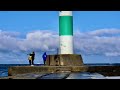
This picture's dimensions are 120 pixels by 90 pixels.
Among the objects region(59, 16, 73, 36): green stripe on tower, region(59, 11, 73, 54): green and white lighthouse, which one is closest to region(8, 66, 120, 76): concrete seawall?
region(59, 11, 73, 54): green and white lighthouse

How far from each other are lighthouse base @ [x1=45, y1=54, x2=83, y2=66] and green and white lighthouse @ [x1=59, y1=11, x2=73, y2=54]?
58 cm

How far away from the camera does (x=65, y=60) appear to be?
20.9m

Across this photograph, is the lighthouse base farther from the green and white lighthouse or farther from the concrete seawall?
the concrete seawall

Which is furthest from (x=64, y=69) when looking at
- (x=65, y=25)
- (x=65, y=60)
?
(x=65, y=25)

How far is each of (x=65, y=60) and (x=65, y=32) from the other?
158 cm

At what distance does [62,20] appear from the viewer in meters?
21.6

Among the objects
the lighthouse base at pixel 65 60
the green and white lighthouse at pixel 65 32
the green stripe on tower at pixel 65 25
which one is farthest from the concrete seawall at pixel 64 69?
the green stripe on tower at pixel 65 25

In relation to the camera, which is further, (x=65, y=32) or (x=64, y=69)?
(x=65, y=32)

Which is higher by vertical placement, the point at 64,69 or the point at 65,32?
the point at 65,32

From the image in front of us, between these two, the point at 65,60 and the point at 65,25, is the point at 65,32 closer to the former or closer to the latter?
the point at 65,25

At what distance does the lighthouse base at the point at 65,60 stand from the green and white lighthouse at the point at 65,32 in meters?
0.58

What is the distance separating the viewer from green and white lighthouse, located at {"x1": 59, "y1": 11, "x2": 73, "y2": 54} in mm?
21516
